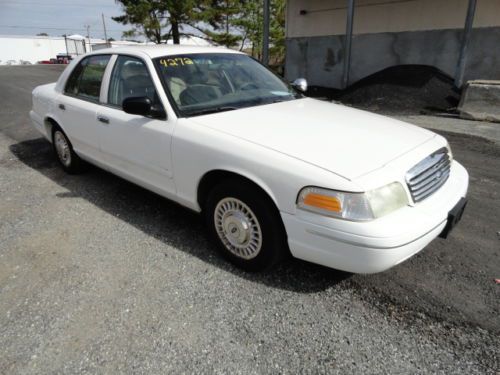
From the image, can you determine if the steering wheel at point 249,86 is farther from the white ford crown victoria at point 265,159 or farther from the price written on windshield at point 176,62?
the price written on windshield at point 176,62

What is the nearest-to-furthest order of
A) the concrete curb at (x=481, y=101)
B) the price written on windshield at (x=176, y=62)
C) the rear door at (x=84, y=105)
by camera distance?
the price written on windshield at (x=176, y=62) < the rear door at (x=84, y=105) < the concrete curb at (x=481, y=101)

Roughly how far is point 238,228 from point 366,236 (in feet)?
3.18

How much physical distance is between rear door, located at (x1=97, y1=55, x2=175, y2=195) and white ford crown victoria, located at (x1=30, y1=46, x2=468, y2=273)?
0.01m

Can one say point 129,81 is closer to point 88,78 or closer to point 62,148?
point 88,78

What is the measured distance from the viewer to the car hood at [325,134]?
240 centimetres

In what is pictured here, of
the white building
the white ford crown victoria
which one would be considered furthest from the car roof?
the white building


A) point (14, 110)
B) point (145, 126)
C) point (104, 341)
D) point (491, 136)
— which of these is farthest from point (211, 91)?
point (14, 110)

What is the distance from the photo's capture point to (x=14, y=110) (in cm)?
998

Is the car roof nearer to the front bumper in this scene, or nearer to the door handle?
the door handle

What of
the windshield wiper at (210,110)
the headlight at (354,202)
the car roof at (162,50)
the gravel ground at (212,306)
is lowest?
the gravel ground at (212,306)

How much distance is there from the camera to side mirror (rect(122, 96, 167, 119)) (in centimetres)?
307

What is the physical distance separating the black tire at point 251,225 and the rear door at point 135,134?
526 millimetres

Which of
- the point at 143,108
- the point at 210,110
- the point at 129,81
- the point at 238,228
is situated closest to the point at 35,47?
the point at 129,81

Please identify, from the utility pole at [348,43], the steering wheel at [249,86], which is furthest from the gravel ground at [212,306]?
the utility pole at [348,43]
